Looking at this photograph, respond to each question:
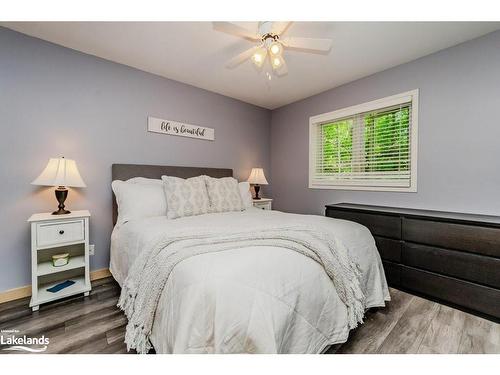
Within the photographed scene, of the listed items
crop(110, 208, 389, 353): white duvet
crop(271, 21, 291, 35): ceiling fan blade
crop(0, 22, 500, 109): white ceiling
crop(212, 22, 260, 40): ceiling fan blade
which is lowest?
crop(110, 208, 389, 353): white duvet

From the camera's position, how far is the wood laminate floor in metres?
1.42

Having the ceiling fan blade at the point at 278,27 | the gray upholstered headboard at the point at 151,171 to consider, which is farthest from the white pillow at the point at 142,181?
the ceiling fan blade at the point at 278,27

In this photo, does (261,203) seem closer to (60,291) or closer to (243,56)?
(243,56)

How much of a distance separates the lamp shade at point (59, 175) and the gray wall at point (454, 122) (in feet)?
10.3

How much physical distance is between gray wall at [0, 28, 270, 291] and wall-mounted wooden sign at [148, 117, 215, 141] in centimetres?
7

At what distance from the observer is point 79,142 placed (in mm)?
2307

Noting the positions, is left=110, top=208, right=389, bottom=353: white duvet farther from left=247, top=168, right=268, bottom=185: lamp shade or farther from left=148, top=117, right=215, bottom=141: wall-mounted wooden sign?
left=247, top=168, right=268, bottom=185: lamp shade

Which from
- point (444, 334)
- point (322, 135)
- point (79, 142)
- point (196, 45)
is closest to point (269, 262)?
point (444, 334)

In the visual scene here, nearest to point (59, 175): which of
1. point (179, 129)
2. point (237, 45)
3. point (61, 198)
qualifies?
point (61, 198)

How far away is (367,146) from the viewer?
9.58 ft

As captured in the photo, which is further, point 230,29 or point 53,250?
point 53,250

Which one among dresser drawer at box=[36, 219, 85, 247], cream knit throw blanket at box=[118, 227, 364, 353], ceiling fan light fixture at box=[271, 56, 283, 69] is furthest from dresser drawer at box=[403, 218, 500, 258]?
dresser drawer at box=[36, 219, 85, 247]

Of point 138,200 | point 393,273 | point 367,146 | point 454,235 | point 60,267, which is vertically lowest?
point 393,273

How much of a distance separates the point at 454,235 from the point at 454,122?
1.09m
